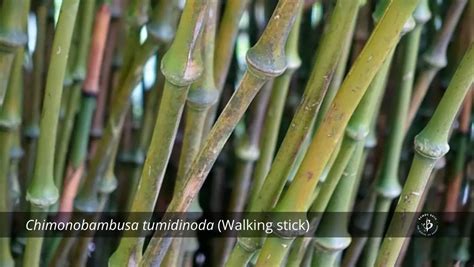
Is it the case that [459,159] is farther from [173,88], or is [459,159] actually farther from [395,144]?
[173,88]

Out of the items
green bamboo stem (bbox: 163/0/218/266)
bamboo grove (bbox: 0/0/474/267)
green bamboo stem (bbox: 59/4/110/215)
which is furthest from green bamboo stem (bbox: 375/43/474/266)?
green bamboo stem (bbox: 59/4/110/215)

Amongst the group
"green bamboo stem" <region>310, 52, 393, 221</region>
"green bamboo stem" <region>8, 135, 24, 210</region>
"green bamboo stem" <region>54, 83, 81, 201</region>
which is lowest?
"green bamboo stem" <region>8, 135, 24, 210</region>

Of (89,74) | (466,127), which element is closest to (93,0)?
(89,74)

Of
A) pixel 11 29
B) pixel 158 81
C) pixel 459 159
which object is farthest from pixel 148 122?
pixel 459 159

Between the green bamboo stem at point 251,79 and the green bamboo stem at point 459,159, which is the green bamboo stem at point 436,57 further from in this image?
the green bamboo stem at point 251,79

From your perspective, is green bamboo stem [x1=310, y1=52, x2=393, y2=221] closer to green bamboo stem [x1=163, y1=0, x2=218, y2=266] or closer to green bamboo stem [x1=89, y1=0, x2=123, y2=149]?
green bamboo stem [x1=163, y1=0, x2=218, y2=266]
